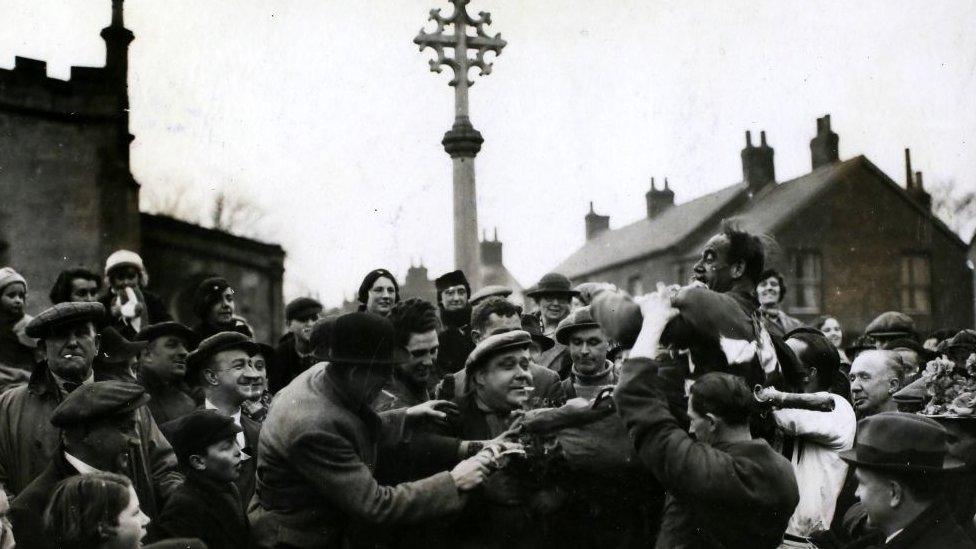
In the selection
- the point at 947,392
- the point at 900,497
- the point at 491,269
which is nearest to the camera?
the point at 900,497

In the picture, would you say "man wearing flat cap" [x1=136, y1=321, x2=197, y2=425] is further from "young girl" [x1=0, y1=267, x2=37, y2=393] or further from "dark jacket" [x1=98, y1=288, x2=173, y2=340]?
"dark jacket" [x1=98, y1=288, x2=173, y2=340]

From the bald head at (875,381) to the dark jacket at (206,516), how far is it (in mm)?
4078

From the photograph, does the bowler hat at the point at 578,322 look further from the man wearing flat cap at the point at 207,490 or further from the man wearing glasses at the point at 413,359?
the man wearing flat cap at the point at 207,490

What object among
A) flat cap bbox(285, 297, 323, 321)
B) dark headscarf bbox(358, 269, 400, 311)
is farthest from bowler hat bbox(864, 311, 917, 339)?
flat cap bbox(285, 297, 323, 321)

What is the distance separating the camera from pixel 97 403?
389cm

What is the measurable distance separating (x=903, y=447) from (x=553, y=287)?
182 inches

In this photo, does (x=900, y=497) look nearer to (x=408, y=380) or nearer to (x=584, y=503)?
(x=584, y=503)

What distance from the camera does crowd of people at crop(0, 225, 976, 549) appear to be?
10.0 ft

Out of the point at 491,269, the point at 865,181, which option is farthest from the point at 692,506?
the point at 491,269

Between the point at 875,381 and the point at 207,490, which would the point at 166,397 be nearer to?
the point at 207,490

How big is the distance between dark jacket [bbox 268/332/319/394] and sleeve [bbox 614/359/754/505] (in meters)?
4.33

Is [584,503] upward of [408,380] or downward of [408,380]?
downward

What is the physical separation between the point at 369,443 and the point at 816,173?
2779 centimetres

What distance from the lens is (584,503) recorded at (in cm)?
360
